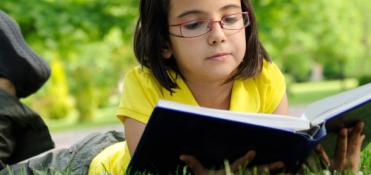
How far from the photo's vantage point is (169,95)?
2830mm

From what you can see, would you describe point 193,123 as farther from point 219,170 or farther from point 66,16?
point 66,16

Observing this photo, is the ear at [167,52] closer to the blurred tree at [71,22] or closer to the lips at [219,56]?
the lips at [219,56]

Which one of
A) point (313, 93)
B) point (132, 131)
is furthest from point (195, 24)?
point (313, 93)

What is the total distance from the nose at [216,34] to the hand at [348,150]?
55 cm

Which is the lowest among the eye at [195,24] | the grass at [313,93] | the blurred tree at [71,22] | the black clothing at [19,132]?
the grass at [313,93]

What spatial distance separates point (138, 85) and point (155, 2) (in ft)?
1.14

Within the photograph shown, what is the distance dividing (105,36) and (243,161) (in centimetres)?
1414

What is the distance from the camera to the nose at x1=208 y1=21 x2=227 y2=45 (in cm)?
255

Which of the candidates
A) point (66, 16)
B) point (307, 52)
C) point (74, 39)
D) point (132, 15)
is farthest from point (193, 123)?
point (307, 52)

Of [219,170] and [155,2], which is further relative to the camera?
[155,2]

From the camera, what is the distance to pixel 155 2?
110 inches

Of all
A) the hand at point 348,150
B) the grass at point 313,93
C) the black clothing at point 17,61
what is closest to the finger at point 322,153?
the hand at point 348,150

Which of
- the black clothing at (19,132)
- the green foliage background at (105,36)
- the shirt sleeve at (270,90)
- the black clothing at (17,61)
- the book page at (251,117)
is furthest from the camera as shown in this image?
the green foliage background at (105,36)

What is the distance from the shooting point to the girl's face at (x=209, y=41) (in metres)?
2.58
